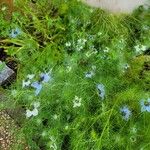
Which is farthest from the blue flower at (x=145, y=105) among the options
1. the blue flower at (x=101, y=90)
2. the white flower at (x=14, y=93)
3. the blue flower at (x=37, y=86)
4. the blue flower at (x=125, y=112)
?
the white flower at (x=14, y=93)

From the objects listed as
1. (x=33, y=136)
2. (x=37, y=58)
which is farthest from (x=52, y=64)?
(x=33, y=136)

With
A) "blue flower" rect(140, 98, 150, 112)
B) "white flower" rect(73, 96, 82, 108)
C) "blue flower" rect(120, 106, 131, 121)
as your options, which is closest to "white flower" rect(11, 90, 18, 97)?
"white flower" rect(73, 96, 82, 108)

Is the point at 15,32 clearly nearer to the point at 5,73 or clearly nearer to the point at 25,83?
the point at 5,73

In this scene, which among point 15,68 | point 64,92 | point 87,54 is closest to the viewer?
point 64,92

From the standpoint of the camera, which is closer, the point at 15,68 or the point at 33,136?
the point at 33,136

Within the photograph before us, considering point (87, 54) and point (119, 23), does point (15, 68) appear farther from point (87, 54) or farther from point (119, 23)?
point (119, 23)

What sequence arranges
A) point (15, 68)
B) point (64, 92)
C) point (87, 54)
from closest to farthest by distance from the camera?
1. point (64, 92)
2. point (87, 54)
3. point (15, 68)

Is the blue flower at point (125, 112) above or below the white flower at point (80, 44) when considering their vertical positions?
below

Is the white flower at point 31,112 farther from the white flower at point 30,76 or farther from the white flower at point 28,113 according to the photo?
the white flower at point 30,76
